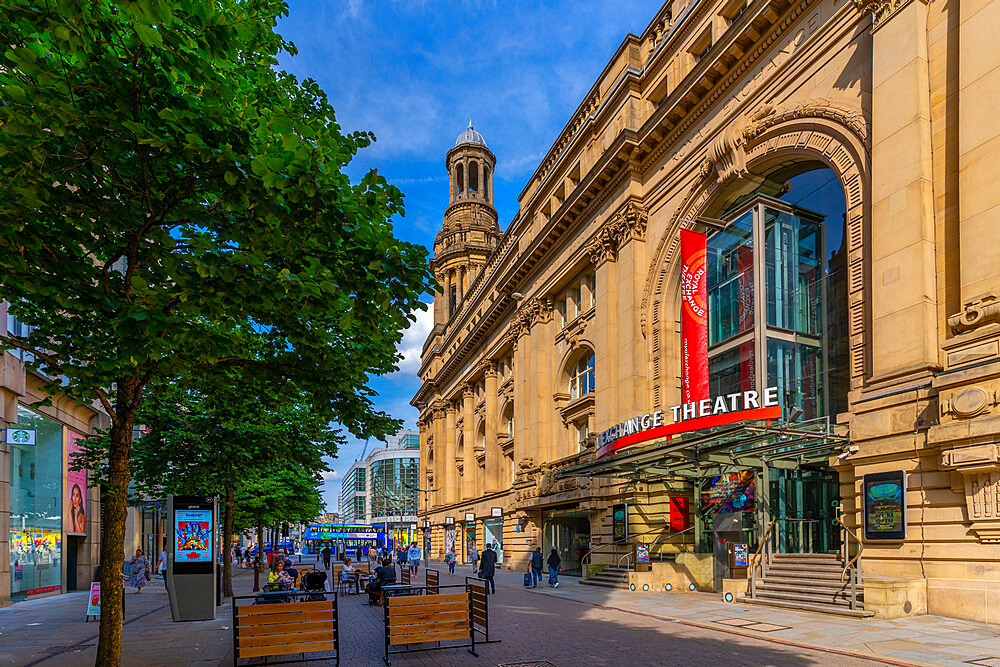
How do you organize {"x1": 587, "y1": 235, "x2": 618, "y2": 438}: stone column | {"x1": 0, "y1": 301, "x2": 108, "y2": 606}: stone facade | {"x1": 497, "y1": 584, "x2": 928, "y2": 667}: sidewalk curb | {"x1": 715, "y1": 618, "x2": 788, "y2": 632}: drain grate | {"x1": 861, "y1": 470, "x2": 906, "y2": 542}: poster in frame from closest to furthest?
{"x1": 497, "y1": 584, "x2": 928, "y2": 667}: sidewalk curb → {"x1": 715, "y1": 618, "x2": 788, "y2": 632}: drain grate → {"x1": 861, "y1": 470, "x2": 906, "y2": 542}: poster in frame → {"x1": 0, "y1": 301, "x2": 108, "y2": 606}: stone facade → {"x1": 587, "y1": 235, "x2": 618, "y2": 438}: stone column

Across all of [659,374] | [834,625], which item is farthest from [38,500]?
[834,625]

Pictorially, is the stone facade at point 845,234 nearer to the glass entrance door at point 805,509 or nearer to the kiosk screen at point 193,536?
the glass entrance door at point 805,509

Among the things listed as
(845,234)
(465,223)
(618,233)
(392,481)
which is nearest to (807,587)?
(845,234)

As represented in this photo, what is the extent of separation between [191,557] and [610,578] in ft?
50.4

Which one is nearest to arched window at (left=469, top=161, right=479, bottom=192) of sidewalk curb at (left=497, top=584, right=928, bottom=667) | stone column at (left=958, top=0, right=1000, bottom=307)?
sidewalk curb at (left=497, top=584, right=928, bottom=667)

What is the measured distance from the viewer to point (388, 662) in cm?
1178

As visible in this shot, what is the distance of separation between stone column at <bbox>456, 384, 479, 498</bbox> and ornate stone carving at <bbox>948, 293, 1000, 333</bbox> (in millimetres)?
50850

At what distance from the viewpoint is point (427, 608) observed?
12008 mm

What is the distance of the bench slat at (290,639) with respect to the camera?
1060 centimetres

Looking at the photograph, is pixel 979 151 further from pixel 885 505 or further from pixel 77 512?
pixel 77 512

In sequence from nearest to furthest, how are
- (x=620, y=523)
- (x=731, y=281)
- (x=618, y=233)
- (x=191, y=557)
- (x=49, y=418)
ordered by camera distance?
(x=191, y=557)
(x=731, y=281)
(x=49, y=418)
(x=620, y=523)
(x=618, y=233)

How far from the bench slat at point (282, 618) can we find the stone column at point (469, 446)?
5295 cm

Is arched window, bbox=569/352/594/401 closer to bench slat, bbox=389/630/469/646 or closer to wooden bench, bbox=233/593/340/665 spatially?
bench slat, bbox=389/630/469/646

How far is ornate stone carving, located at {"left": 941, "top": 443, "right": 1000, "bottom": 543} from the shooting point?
14.0m
